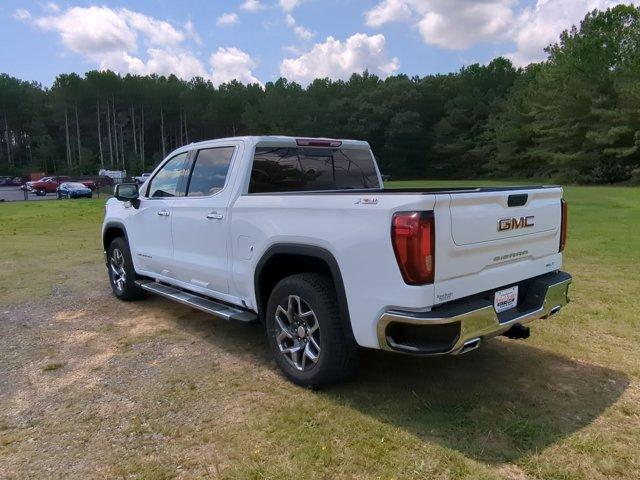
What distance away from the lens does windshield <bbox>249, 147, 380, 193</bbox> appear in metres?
4.58

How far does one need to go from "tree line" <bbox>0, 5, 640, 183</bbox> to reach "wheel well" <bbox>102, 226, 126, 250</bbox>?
1790 inches

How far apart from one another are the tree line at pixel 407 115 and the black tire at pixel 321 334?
4644cm

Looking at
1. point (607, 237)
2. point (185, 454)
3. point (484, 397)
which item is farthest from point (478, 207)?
point (607, 237)

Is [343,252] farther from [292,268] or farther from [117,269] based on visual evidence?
[117,269]

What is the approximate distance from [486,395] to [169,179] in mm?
3790

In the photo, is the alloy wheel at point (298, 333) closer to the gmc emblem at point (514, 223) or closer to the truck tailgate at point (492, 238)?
the truck tailgate at point (492, 238)

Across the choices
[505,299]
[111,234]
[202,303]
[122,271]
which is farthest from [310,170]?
[111,234]

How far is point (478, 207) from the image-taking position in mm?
3256

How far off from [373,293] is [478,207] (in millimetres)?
854

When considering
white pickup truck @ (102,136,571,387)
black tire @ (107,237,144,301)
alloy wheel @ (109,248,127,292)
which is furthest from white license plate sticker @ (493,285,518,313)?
alloy wheel @ (109,248,127,292)

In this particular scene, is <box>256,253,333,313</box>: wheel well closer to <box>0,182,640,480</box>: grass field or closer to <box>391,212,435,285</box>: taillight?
<box>0,182,640,480</box>: grass field

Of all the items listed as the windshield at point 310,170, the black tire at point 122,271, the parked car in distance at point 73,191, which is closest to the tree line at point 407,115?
the parked car in distance at point 73,191

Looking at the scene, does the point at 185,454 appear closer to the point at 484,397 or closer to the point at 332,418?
the point at 332,418

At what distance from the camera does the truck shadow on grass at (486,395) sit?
124 inches
